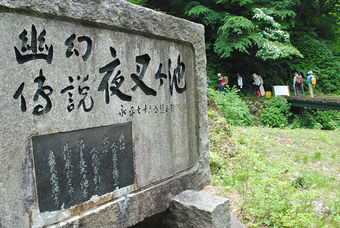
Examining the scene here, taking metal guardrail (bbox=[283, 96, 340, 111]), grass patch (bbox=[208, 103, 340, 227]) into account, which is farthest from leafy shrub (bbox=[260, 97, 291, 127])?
grass patch (bbox=[208, 103, 340, 227])

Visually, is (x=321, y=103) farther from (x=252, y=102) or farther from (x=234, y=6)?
(x=234, y=6)

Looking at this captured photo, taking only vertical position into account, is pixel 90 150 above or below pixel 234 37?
below

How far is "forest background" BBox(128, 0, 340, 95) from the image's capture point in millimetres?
12406

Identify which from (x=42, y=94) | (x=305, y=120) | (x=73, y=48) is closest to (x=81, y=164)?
(x=42, y=94)

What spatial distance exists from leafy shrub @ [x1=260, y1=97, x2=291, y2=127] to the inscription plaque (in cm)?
1051

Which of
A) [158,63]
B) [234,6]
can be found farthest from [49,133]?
[234,6]

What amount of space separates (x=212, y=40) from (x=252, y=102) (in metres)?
4.34

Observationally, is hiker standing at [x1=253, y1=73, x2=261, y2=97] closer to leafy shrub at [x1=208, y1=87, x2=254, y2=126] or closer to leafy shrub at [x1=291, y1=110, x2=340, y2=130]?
leafy shrub at [x1=291, y1=110, x2=340, y2=130]

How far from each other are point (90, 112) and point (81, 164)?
365 millimetres

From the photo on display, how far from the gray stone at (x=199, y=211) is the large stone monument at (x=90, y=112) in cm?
14

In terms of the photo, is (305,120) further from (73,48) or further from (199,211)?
(73,48)

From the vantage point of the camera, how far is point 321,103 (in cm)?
A: 1102

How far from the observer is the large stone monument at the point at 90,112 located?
59.8 inches

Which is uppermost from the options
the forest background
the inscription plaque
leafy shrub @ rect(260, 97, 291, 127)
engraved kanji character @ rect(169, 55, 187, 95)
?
the forest background
